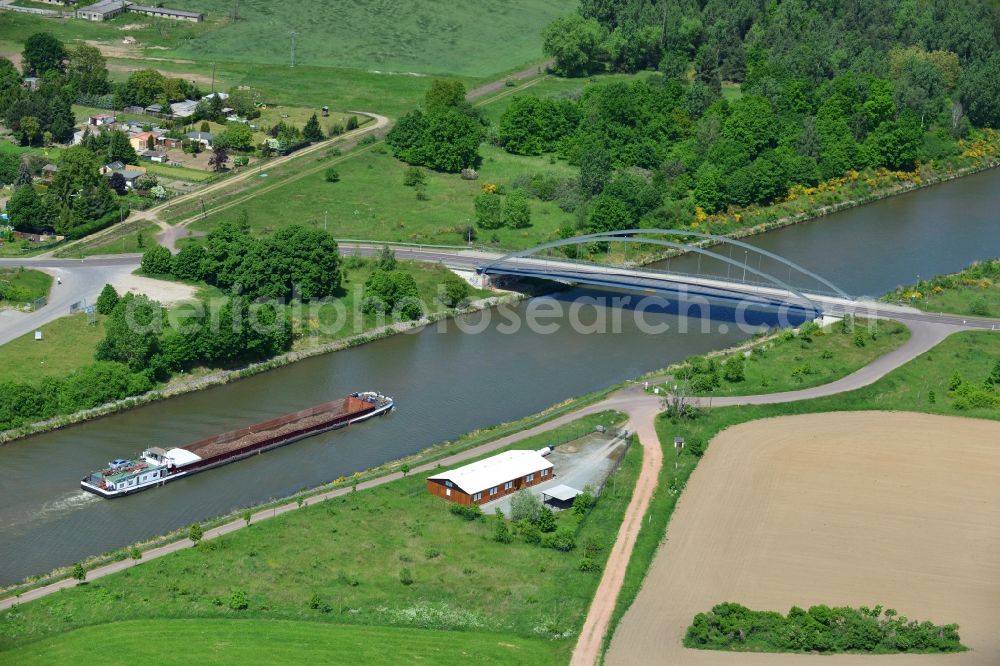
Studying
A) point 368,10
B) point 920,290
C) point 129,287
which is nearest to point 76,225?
point 129,287

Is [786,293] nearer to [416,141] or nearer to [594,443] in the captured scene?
[594,443]

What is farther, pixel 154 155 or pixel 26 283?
pixel 154 155

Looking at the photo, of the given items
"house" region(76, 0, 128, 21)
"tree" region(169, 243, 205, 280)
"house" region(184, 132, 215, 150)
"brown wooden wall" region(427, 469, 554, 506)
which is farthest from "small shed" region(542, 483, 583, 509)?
"house" region(76, 0, 128, 21)

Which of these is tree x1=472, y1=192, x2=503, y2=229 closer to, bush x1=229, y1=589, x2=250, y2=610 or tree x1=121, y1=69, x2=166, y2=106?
tree x1=121, y1=69, x2=166, y2=106

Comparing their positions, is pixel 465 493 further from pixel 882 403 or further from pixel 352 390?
pixel 882 403

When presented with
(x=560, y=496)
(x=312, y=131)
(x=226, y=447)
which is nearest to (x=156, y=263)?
(x=226, y=447)
